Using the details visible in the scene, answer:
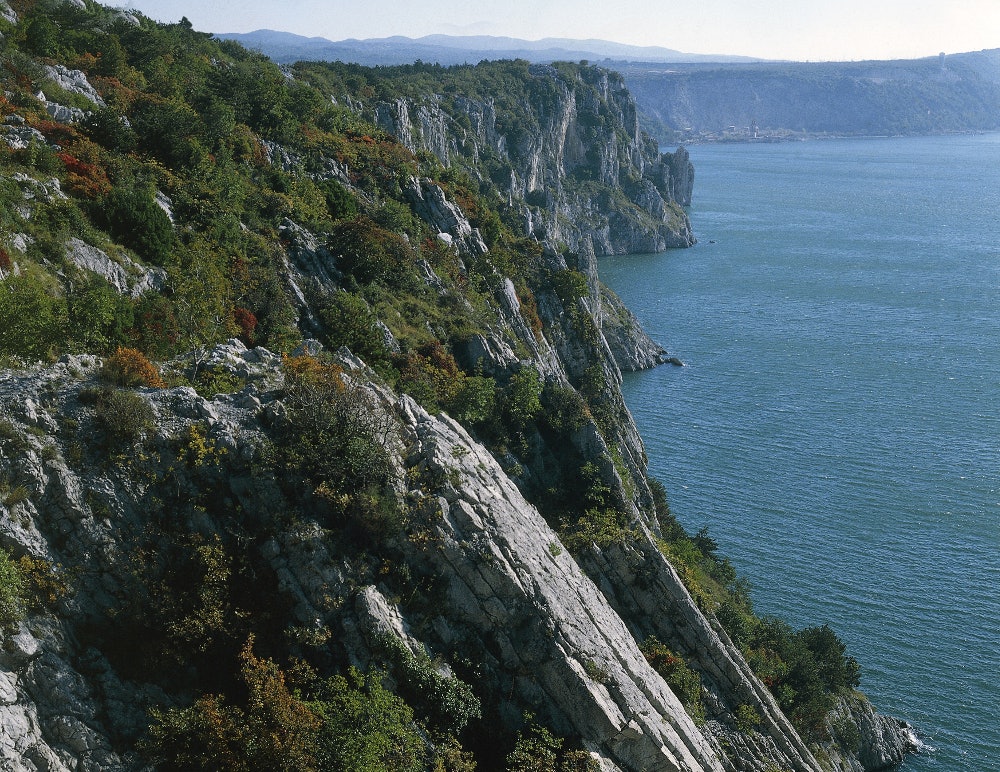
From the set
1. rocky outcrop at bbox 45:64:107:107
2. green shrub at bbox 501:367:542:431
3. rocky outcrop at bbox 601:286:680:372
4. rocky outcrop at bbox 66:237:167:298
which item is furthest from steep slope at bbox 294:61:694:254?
rocky outcrop at bbox 66:237:167:298

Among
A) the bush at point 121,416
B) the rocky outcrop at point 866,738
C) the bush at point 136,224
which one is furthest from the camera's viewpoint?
the rocky outcrop at point 866,738

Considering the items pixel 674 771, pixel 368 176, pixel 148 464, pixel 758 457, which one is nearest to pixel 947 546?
pixel 758 457

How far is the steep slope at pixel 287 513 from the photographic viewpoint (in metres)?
20.1

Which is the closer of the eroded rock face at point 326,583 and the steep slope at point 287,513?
the eroded rock face at point 326,583

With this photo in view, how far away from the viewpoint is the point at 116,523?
70.5 feet

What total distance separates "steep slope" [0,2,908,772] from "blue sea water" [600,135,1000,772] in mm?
7321

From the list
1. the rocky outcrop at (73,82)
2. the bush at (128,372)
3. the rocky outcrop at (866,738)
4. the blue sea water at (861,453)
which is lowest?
the rocky outcrop at (866,738)

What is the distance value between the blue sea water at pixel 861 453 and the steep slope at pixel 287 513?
7.32 metres

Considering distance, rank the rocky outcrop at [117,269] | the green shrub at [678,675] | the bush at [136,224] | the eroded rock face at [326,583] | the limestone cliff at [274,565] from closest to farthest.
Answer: the eroded rock face at [326,583] → the limestone cliff at [274,565] → the rocky outcrop at [117,269] → the green shrub at [678,675] → the bush at [136,224]

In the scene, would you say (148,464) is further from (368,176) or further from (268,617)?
(368,176)

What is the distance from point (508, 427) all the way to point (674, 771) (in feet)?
74.8

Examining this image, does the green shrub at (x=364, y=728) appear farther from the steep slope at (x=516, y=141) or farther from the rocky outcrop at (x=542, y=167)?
the rocky outcrop at (x=542, y=167)

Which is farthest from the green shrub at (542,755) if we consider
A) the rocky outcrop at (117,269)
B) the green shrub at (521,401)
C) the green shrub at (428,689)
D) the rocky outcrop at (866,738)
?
the rocky outcrop at (866,738)

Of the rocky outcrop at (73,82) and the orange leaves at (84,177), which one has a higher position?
the rocky outcrop at (73,82)
